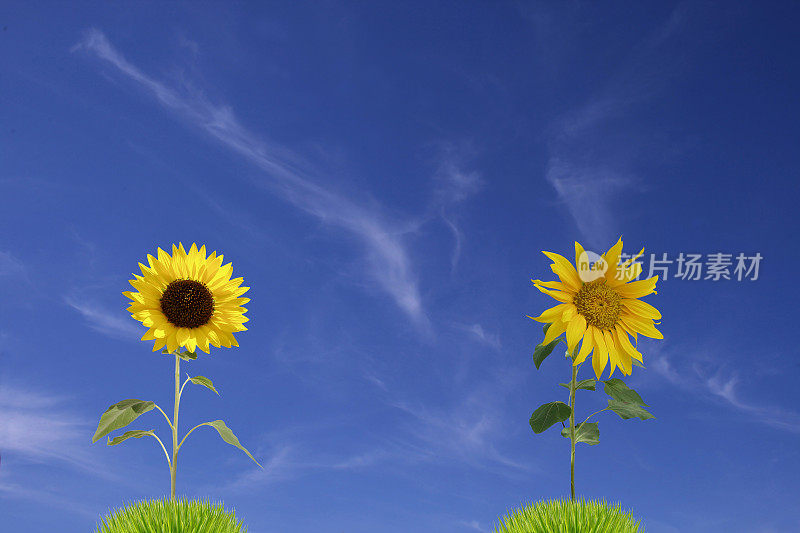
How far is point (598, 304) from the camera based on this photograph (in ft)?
16.2

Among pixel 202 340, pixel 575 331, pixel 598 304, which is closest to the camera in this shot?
pixel 575 331

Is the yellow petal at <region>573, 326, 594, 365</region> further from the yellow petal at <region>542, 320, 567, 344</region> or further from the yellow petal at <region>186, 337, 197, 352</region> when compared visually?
the yellow petal at <region>186, 337, 197, 352</region>

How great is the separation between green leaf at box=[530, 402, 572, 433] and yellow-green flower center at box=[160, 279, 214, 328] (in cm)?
281

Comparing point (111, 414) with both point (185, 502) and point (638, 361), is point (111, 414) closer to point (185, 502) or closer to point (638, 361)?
point (185, 502)

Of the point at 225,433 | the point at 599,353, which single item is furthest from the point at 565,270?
the point at 225,433

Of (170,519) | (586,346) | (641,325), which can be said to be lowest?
(170,519)

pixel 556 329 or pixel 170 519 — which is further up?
pixel 556 329

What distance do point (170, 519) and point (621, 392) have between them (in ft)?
12.0

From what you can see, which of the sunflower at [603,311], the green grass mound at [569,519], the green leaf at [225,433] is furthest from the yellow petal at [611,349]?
the green leaf at [225,433]

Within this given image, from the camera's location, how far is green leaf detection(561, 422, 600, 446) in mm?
5062

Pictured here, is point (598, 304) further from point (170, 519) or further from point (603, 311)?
point (170, 519)

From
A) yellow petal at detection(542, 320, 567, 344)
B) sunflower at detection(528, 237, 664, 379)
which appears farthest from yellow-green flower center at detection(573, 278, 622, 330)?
yellow petal at detection(542, 320, 567, 344)

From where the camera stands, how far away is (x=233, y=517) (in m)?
5.72

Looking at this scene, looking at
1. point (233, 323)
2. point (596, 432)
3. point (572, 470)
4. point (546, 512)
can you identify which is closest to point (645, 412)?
point (596, 432)
